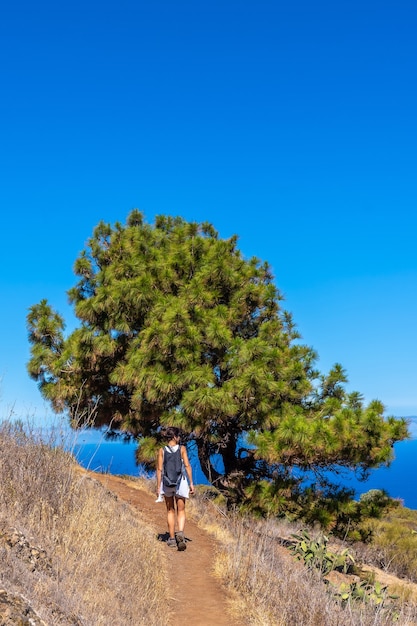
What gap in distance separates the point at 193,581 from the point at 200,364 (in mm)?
5788

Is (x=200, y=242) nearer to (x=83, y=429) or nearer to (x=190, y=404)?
(x=190, y=404)

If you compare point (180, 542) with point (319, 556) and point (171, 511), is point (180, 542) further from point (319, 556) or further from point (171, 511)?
point (319, 556)

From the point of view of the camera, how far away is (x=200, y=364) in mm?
12633

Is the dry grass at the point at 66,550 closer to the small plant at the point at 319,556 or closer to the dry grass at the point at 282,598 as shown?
the dry grass at the point at 282,598

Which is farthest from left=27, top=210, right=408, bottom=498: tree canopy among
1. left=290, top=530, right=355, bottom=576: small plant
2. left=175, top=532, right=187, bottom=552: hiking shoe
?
left=175, top=532, right=187, bottom=552: hiking shoe

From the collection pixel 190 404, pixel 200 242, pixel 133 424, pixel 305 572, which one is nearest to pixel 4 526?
pixel 305 572

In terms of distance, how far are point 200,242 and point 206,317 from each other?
243cm

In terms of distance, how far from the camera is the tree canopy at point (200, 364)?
11.4m

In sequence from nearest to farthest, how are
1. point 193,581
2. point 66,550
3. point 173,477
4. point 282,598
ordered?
1. point 66,550
2. point 282,598
3. point 193,581
4. point 173,477

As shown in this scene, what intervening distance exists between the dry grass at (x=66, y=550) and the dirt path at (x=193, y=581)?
27 cm

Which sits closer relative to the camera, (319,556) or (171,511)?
(171,511)

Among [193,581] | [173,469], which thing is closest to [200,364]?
[173,469]

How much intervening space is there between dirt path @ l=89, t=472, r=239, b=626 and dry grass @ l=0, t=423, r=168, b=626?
0.27 metres

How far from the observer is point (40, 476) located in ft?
20.6
